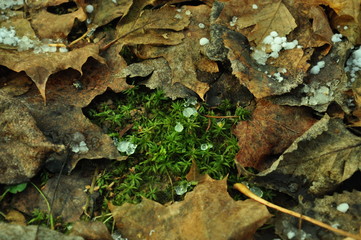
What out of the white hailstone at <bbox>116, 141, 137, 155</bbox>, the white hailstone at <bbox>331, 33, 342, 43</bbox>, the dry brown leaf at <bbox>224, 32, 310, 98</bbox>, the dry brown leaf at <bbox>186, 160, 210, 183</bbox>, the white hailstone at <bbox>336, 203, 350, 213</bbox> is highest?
the white hailstone at <bbox>331, 33, 342, 43</bbox>

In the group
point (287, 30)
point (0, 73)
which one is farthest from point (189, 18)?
point (0, 73)

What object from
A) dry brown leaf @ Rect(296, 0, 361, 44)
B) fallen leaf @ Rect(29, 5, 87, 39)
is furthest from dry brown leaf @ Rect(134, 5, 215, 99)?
dry brown leaf @ Rect(296, 0, 361, 44)

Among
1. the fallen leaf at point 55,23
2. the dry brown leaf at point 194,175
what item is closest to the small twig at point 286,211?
the dry brown leaf at point 194,175

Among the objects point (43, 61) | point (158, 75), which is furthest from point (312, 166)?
point (43, 61)

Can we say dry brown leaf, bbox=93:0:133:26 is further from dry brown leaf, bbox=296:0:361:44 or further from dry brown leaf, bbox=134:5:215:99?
dry brown leaf, bbox=296:0:361:44

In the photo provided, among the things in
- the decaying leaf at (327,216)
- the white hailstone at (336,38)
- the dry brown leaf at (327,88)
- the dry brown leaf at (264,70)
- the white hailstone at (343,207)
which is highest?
the white hailstone at (336,38)

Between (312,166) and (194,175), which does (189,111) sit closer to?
(194,175)

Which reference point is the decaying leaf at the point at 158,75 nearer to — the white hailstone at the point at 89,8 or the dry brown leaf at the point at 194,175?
the dry brown leaf at the point at 194,175

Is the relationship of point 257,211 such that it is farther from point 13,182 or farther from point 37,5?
point 37,5
